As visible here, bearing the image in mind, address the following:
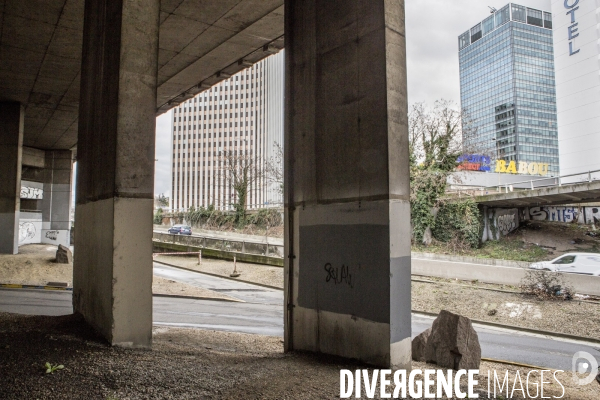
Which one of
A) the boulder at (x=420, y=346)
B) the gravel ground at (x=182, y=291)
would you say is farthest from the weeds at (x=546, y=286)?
the gravel ground at (x=182, y=291)

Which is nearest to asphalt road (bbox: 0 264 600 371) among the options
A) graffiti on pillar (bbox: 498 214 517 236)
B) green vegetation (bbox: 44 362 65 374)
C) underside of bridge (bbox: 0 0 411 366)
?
underside of bridge (bbox: 0 0 411 366)

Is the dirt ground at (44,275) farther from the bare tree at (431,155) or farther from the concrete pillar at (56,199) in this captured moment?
the bare tree at (431,155)

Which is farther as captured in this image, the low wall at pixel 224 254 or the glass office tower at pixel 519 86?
the glass office tower at pixel 519 86

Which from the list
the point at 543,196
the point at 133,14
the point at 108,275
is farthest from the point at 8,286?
the point at 543,196

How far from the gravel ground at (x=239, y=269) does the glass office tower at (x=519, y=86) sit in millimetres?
100342

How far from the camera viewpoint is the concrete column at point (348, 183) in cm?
600

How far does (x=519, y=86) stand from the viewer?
114m

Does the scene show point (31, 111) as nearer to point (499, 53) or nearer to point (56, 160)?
point (56, 160)

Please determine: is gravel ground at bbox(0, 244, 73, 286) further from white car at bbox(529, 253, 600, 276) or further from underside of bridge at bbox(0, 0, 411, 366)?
white car at bbox(529, 253, 600, 276)

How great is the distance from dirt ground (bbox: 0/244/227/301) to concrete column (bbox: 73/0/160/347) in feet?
32.0

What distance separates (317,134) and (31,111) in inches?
838

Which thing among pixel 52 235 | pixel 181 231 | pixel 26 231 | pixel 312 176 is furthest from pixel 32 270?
pixel 181 231

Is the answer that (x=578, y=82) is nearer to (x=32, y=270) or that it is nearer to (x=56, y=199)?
(x=56, y=199)

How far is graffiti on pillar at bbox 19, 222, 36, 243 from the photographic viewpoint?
2960cm
